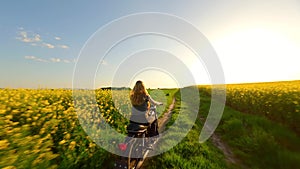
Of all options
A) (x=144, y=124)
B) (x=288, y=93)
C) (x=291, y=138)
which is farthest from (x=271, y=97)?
(x=144, y=124)

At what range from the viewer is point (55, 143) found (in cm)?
383

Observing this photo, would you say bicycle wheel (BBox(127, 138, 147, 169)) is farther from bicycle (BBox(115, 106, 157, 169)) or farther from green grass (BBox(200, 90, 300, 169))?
green grass (BBox(200, 90, 300, 169))

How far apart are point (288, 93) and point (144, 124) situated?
316 inches

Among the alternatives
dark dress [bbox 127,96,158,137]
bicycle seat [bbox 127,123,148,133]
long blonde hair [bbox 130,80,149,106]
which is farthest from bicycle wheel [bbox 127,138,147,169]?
long blonde hair [bbox 130,80,149,106]

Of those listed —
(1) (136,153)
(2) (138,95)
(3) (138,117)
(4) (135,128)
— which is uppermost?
(2) (138,95)

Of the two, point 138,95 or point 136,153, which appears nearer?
point 136,153

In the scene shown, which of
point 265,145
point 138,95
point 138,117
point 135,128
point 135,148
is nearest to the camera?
point 135,148

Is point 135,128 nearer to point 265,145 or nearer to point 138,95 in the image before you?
point 138,95

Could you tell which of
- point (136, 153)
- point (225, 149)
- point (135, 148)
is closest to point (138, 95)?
point (135, 148)

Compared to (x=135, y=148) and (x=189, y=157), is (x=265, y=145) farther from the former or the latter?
(x=135, y=148)

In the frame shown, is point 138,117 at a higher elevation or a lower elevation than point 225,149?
higher

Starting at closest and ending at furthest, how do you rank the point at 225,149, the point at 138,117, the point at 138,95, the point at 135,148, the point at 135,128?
the point at 135,148 < the point at 135,128 < the point at 138,117 < the point at 138,95 < the point at 225,149

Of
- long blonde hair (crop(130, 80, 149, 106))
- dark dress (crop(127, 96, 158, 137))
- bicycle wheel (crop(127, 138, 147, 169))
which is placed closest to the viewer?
bicycle wheel (crop(127, 138, 147, 169))

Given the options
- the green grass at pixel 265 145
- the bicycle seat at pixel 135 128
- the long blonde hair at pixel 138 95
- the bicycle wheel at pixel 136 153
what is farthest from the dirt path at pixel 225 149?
the long blonde hair at pixel 138 95
